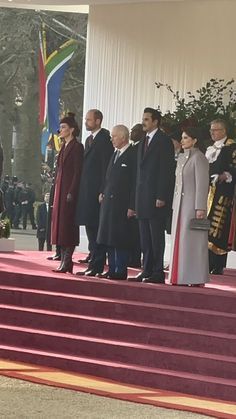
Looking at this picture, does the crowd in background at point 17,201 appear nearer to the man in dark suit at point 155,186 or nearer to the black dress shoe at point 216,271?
the black dress shoe at point 216,271

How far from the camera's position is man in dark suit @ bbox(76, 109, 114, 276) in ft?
35.6

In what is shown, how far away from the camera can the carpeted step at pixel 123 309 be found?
938 centimetres

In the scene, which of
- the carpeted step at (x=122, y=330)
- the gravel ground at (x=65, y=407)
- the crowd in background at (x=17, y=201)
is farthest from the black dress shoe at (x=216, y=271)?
the crowd in background at (x=17, y=201)

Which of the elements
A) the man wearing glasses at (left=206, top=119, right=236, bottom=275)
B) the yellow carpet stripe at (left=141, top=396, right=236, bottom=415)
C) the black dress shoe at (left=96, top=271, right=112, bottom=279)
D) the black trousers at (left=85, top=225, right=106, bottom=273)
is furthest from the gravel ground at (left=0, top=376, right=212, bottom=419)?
the man wearing glasses at (left=206, top=119, right=236, bottom=275)

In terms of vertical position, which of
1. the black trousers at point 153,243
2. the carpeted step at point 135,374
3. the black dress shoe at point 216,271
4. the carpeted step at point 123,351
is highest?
the black trousers at point 153,243

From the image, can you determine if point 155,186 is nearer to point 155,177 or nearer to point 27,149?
point 155,177

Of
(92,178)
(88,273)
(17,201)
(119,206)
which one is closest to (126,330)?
(88,273)

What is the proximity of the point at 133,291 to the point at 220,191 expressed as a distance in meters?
2.35

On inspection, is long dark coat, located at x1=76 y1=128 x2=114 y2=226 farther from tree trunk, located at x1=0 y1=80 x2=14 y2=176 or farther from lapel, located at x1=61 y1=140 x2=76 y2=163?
tree trunk, located at x1=0 y1=80 x2=14 y2=176

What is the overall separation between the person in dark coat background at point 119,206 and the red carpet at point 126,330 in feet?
1.38

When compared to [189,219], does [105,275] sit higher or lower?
lower

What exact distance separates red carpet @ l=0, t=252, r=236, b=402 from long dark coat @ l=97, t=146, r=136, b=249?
1.56 feet

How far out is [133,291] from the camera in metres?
9.91

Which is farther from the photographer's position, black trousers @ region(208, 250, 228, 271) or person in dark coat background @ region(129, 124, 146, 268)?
black trousers @ region(208, 250, 228, 271)
